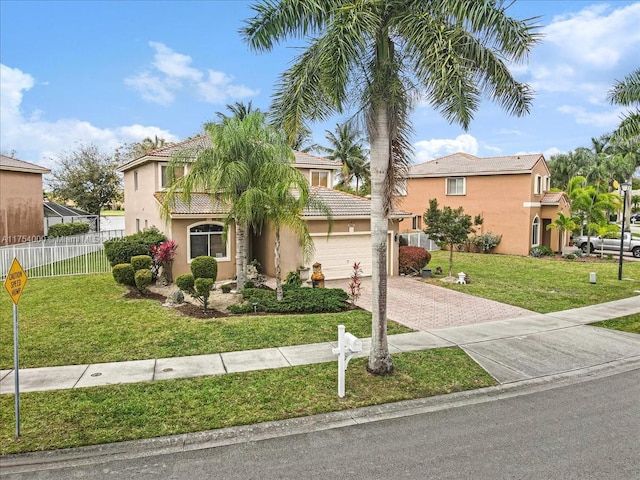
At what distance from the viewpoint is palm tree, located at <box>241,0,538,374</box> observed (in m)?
7.10

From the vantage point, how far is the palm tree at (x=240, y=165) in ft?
43.5

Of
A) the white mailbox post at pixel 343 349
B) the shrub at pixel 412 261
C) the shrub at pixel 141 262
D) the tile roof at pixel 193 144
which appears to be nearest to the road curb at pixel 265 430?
the white mailbox post at pixel 343 349

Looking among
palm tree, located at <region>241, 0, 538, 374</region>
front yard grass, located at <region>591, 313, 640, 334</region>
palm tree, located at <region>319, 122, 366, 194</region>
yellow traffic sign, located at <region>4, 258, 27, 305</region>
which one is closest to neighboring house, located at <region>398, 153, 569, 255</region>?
palm tree, located at <region>319, 122, 366, 194</region>

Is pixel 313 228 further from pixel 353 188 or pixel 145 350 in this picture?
pixel 353 188

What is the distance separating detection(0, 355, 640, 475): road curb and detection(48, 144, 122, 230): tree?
3900 cm

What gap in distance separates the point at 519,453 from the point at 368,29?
666 cm

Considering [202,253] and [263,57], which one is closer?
[263,57]

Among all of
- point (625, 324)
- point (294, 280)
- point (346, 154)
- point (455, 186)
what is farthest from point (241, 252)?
point (346, 154)

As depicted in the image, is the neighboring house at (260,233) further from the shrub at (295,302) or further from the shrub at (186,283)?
the shrub at (186,283)

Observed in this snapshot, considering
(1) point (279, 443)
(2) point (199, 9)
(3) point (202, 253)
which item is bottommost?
(1) point (279, 443)

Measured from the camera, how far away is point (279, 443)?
5.92 metres

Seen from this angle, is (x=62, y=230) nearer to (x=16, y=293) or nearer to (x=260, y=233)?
(x=260, y=233)

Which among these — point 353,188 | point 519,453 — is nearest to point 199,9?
point 519,453

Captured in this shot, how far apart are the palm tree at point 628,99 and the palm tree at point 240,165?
493 inches
